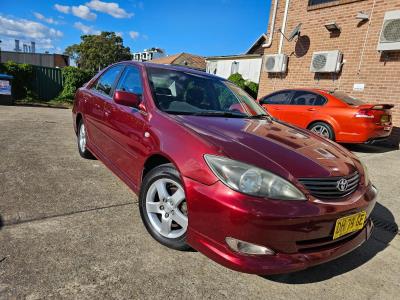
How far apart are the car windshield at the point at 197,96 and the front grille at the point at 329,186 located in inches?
46.7

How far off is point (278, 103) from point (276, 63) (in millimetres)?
3594

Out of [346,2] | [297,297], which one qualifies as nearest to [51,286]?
[297,297]

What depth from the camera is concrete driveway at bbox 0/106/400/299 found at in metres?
1.98

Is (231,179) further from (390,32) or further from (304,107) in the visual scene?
(390,32)

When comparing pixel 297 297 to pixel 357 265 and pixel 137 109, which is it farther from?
pixel 137 109

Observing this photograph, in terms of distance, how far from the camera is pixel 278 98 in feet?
25.9

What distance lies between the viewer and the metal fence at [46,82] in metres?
12.6

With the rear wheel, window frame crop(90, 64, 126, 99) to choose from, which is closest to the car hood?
window frame crop(90, 64, 126, 99)

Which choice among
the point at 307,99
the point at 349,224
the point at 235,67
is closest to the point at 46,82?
the point at 307,99

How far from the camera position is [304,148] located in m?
2.49

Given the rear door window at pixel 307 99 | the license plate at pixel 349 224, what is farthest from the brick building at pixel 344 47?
the license plate at pixel 349 224

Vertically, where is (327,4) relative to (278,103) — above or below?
above

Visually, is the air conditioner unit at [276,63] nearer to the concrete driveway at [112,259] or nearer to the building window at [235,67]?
the concrete driveway at [112,259]

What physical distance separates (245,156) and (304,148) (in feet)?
2.31
